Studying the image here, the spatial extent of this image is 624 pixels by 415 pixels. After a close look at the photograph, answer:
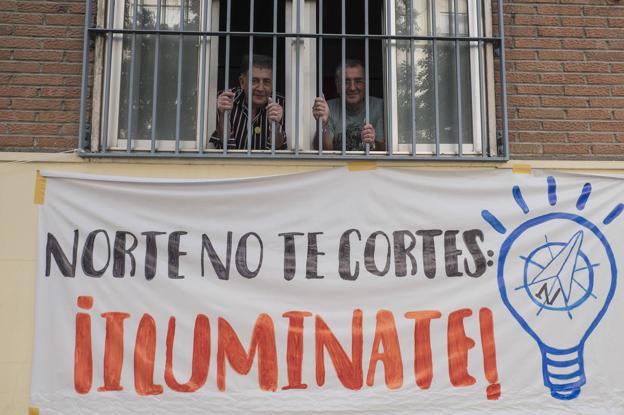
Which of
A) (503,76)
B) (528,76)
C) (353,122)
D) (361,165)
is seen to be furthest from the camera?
(353,122)

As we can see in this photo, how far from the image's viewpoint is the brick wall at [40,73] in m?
3.65

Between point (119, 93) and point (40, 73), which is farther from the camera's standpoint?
point (119, 93)

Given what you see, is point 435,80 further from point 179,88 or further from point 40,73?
point 40,73

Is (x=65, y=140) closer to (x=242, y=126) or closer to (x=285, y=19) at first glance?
(x=242, y=126)

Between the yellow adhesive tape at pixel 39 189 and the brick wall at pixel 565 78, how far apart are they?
287 cm

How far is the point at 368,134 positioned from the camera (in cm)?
369

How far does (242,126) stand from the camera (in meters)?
3.95

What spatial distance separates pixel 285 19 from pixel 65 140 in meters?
1.62

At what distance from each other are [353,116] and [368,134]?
1.14 ft

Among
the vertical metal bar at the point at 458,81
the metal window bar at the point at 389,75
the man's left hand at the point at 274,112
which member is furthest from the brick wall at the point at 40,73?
the vertical metal bar at the point at 458,81

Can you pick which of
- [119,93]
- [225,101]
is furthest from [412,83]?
[119,93]

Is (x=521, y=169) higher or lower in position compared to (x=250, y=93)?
lower

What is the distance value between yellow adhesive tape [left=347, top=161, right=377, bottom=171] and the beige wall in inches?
2.9

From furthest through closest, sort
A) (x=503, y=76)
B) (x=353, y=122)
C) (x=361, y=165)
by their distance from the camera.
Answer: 1. (x=353, y=122)
2. (x=503, y=76)
3. (x=361, y=165)
